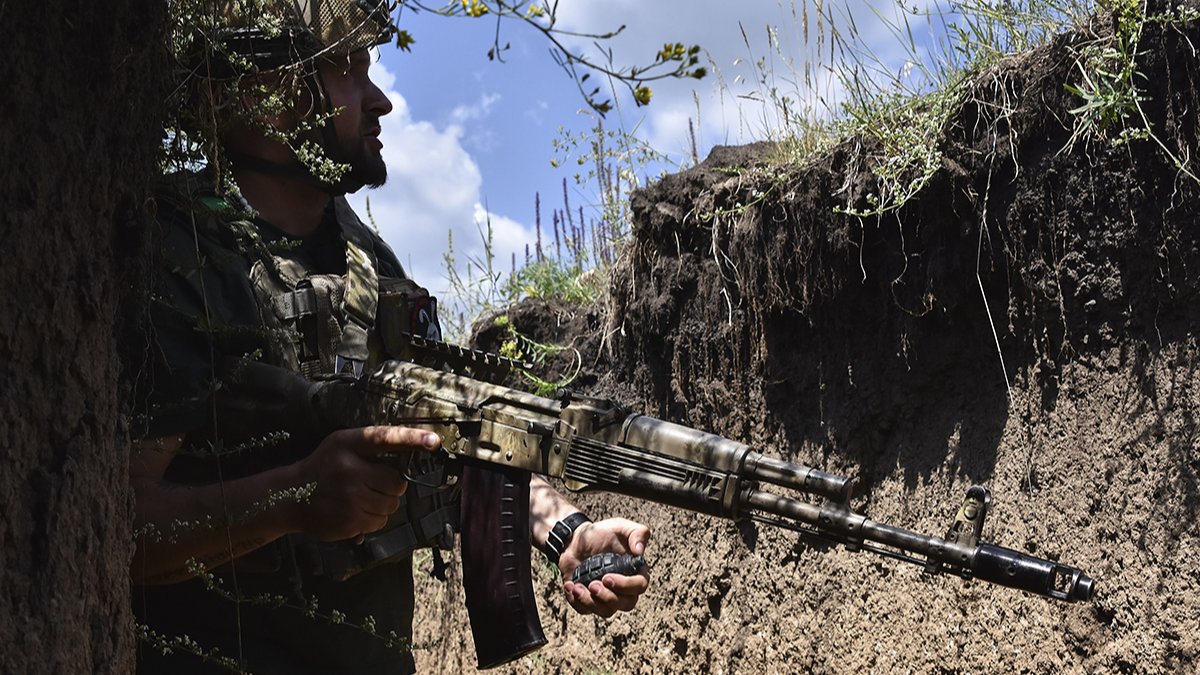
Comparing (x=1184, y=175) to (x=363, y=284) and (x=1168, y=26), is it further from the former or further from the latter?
(x=363, y=284)

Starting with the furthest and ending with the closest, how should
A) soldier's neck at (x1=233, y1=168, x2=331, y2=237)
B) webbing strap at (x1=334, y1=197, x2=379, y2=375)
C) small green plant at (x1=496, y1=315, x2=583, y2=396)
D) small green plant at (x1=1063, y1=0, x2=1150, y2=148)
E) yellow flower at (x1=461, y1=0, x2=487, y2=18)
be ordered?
small green plant at (x1=496, y1=315, x2=583, y2=396)
small green plant at (x1=1063, y1=0, x2=1150, y2=148)
soldier's neck at (x1=233, y1=168, x2=331, y2=237)
webbing strap at (x1=334, y1=197, x2=379, y2=375)
yellow flower at (x1=461, y1=0, x2=487, y2=18)

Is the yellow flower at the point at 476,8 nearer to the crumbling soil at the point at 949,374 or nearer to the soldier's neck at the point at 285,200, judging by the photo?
the soldier's neck at the point at 285,200

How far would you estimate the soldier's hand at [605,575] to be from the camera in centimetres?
240

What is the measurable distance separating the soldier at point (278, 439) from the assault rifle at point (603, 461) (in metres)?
0.15

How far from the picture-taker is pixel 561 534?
8.91ft

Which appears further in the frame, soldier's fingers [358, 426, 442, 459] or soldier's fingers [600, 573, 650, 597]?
soldier's fingers [600, 573, 650, 597]

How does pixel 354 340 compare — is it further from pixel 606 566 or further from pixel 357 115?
pixel 606 566

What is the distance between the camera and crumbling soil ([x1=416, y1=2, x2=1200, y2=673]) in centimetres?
327

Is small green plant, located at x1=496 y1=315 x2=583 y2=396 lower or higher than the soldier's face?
lower

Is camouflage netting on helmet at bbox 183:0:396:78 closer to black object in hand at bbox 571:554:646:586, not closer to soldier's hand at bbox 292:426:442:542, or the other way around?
soldier's hand at bbox 292:426:442:542

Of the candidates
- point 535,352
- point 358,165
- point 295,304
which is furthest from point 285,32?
point 535,352

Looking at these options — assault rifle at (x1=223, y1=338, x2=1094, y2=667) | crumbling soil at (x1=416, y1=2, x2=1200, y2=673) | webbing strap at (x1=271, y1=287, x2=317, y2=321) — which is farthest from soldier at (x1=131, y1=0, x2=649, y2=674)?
crumbling soil at (x1=416, y1=2, x2=1200, y2=673)

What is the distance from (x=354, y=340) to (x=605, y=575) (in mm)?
875

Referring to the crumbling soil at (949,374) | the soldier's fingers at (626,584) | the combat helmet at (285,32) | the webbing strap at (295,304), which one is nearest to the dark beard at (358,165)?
the combat helmet at (285,32)
